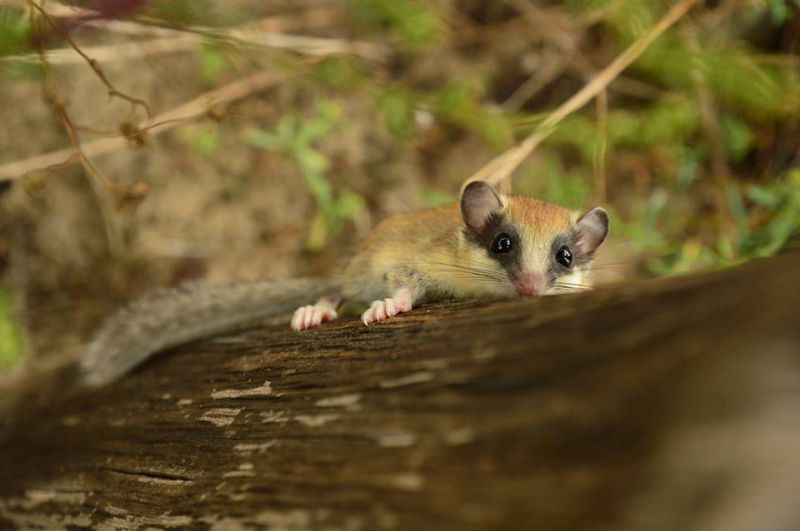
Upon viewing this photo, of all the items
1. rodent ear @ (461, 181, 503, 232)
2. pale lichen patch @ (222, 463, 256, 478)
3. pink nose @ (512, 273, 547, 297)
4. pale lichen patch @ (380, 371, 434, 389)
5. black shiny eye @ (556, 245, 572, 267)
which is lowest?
pale lichen patch @ (222, 463, 256, 478)

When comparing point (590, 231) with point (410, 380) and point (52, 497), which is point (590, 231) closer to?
point (410, 380)

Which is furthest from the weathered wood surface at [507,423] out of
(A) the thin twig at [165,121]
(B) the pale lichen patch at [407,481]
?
(A) the thin twig at [165,121]

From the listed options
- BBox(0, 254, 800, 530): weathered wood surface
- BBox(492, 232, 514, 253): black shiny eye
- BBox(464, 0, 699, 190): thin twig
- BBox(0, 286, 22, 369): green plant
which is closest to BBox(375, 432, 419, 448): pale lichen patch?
BBox(0, 254, 800, 530): weathered wood surface

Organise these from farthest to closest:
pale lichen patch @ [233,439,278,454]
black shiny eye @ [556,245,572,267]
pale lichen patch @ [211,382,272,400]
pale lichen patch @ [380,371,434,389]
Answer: black shiny eye @ [556,245,572,267]
pale lichen patch @ [211,382,272,400]
pale lichen patch @ [233,439,278,454]
pale lichen patch @ [380,371,434,389]

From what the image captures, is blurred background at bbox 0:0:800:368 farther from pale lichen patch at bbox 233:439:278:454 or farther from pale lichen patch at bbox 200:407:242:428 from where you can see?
pale lichen patch at bbox 233:439:278:454

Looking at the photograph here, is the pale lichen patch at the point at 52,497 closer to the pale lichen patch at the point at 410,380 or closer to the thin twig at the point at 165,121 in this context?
the thin twig at the point at 165,121
